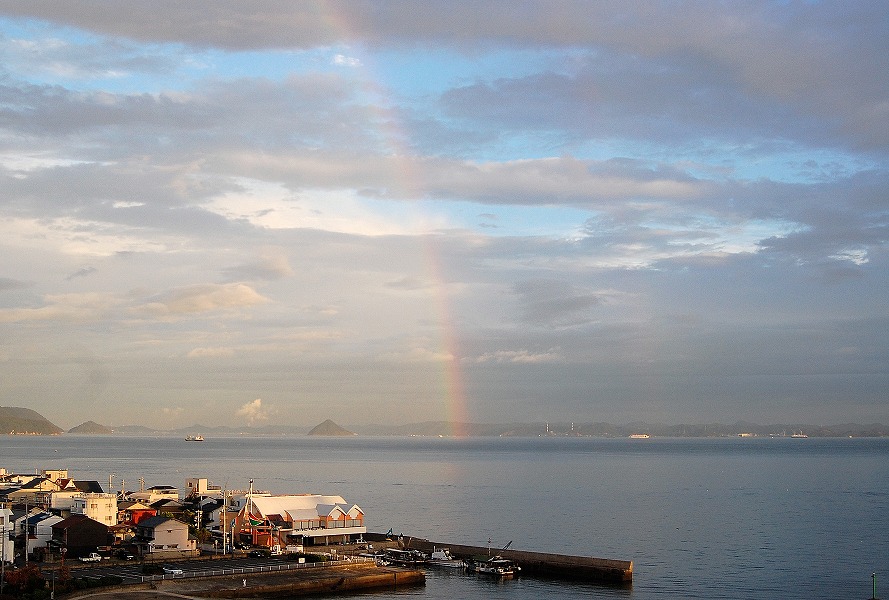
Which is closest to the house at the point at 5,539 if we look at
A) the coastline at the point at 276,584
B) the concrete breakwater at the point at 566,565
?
the coastline at the point at 276,584

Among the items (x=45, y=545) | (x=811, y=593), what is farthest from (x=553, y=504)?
(x=45, y=545)

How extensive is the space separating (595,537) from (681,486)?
5862 centimetres

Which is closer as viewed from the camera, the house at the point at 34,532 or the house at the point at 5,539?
the house at the point at 5,539

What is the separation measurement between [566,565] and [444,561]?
7924 millimetres

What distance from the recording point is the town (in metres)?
48.1

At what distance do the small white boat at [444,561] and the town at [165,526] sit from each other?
546 cm

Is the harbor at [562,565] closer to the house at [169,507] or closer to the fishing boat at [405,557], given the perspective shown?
the fishing boat at [405,557]

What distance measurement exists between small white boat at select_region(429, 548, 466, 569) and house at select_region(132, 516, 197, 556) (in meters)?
14.2

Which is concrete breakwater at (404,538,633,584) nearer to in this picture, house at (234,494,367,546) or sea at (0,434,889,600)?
sea at (0,434,889,600)

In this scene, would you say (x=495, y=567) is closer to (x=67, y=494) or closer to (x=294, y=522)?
(x=294, y=522)

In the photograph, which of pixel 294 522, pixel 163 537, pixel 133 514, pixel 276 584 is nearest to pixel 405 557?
pixel 294 522

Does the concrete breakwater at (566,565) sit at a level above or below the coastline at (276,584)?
below

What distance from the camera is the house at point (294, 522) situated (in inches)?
2192

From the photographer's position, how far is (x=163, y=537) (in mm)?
49938
